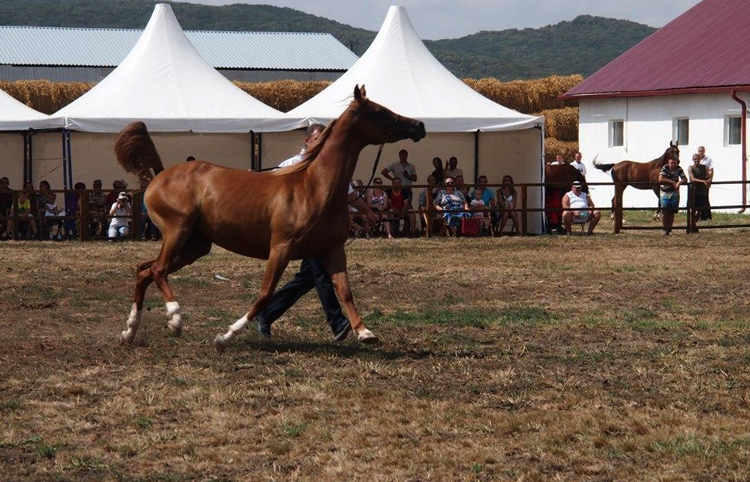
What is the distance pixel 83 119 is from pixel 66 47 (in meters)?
42.9

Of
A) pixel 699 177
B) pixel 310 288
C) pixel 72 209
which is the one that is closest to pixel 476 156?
pixel 699 177

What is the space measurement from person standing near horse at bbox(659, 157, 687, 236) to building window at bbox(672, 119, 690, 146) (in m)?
7.48

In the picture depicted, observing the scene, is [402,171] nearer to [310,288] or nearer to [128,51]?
[310,288]

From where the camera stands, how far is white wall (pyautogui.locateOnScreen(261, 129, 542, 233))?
929 inches

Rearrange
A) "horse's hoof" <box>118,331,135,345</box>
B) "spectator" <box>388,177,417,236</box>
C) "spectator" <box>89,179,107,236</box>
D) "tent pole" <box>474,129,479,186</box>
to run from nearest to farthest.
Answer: "horse's hoof" <box>118,331,135,345</box> < "spectator" <box>89,179,107,236</box> < "spectator" <box>388,177,417,236</box> < "tent pole" <box>474,129,479,186</box>

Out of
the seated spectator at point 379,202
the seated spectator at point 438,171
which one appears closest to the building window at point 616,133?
the seated spectator at point 438,171

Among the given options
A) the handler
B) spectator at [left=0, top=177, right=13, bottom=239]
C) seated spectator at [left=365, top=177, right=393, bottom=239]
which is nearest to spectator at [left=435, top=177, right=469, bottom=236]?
seated spectator at [left=365, top=177, right=393, bottom=239]

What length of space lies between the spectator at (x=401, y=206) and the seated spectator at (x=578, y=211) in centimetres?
255

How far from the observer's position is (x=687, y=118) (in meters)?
31.5

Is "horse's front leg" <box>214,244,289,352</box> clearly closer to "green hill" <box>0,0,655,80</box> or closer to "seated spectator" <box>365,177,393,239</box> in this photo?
"seated spectator" <box>365,177,393,239</box>

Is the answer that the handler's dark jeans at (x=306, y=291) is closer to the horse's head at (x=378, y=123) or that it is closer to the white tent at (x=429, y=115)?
the horse's head at (x=378, y=123)

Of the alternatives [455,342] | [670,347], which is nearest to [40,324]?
[455,342]

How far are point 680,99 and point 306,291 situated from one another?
23.4 m

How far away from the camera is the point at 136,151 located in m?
10.2
